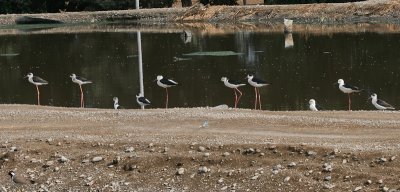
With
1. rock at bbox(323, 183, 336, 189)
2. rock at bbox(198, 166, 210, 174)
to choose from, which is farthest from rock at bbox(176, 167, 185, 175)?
rock at bbox(323, 183, 336, 189)

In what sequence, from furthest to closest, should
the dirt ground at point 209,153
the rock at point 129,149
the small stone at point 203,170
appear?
the rock at point 129,149 < the small stone at point 203,170 < the dirt ground at point 209,153

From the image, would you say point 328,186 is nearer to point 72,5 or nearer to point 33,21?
point 33,21

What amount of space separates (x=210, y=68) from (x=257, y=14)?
44.5m

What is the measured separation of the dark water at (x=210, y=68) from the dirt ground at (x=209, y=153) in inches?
342

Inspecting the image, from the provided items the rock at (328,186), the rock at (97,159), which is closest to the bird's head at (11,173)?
the rock at (97,159)

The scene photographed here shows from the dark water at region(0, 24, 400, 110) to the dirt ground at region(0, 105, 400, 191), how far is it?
8.70 m

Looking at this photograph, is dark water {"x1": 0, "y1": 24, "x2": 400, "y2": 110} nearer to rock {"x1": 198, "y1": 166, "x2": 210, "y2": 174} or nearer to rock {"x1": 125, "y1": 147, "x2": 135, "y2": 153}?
rock {"x1": 125, "y1": 147, "x2": 135, "y2": 153}

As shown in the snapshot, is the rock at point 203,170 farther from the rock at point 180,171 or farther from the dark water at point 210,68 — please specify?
the dark water at point 210,68

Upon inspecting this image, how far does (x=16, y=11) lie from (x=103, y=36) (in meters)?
34.1

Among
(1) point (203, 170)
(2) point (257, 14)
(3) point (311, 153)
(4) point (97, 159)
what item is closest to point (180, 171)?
(1) point (203, 170)

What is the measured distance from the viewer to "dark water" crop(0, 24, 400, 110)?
29422 millimetres

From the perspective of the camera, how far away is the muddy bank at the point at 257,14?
245ft

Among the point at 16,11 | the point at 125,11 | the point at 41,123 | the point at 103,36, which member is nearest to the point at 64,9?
the point at 16,11

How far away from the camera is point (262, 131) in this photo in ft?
55.4
